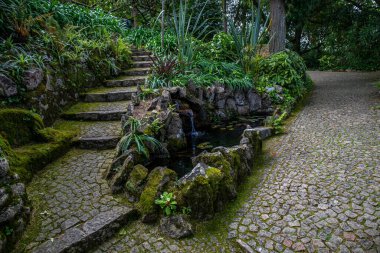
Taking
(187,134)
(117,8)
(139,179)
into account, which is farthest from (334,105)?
(117,8)

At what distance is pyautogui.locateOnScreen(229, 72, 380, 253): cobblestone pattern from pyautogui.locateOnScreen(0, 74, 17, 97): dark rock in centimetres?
307

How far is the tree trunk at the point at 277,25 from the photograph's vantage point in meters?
7.17

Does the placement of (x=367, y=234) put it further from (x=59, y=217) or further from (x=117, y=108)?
(x=117, y=108)

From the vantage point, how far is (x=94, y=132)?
3629 mm

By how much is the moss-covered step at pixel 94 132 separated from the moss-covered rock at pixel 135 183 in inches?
38.2

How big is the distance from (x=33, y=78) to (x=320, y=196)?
12.4 feet

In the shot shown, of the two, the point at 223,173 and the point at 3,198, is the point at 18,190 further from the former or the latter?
the point at 223,173

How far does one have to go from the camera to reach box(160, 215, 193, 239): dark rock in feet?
6.96

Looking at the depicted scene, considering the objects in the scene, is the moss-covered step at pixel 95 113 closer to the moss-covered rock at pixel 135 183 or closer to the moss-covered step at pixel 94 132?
the moss-covered step at pixel 94 132

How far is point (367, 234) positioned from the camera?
201 cm

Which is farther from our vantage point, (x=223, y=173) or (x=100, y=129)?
(x=100, y=129)

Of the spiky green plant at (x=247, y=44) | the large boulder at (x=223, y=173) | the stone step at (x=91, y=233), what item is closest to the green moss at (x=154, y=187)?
the stone step at (x=91, y=233)

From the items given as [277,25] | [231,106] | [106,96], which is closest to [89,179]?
[106,96]

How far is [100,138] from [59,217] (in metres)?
1.33
